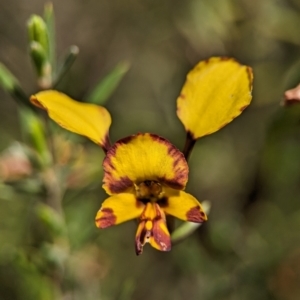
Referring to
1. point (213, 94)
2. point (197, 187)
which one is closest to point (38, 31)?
point (213, 94)

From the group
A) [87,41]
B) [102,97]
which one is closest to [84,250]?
[102,97]

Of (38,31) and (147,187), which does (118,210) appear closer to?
(147,187)

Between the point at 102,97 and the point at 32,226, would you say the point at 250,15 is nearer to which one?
the point at 102,97

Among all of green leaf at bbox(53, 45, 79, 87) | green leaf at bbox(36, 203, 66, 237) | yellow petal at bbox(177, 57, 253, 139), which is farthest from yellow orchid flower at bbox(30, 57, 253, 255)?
green leaf at bbox(36, 203, 66, 237)

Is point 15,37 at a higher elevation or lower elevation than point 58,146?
lower

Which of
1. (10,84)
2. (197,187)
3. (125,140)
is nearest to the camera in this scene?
(125,140)

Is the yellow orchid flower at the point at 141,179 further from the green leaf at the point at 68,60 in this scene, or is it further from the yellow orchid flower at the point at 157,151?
the green leaf at the point at 68,60

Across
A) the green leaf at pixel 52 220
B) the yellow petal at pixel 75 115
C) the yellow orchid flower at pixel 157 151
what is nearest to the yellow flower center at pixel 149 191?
the yellow orchid flower at pixel 157 151

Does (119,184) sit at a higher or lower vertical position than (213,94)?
lower
